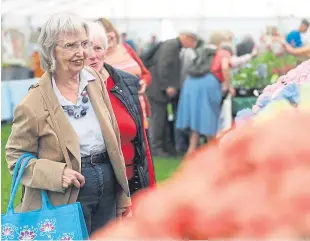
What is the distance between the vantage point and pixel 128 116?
12.2 feet

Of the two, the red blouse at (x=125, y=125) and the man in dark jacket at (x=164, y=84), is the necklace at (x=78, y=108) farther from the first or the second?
the man in dark jacket at (x=164, y=84)

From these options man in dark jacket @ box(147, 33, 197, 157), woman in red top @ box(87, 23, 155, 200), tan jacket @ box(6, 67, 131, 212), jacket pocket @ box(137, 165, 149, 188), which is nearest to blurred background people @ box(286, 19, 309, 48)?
man in dark jacket @ box(147, 33, 197, 157)

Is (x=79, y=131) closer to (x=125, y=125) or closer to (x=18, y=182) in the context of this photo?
(x=18, y=182)

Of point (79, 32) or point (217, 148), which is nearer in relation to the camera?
point (217, 148)

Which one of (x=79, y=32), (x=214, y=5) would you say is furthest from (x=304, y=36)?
(x=79, y=32)

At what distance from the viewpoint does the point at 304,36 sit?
457 inches

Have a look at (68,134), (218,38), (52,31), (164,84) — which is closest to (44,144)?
(68,134)

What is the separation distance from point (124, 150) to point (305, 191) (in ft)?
10.4

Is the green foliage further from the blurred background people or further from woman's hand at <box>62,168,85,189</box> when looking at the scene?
woman's hand at <box>62,168,85,189</box>

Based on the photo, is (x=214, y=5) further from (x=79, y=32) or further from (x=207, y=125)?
(x=79, y=32)

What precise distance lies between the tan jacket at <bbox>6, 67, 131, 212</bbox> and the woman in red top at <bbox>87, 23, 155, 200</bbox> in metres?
0.48

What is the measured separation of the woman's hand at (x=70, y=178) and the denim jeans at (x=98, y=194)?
0.09 meters

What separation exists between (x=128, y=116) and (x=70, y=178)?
0.74 m

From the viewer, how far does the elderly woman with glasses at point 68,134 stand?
309 cm
